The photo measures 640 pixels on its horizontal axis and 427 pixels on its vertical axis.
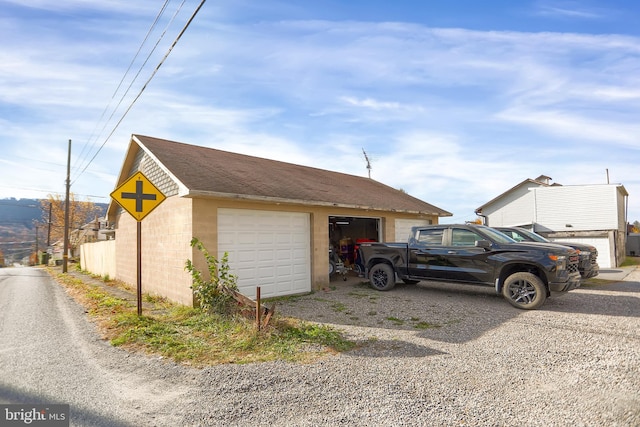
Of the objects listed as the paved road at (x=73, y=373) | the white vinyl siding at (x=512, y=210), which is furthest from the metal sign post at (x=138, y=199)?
the white vinyl siding at (x=512, y=210)

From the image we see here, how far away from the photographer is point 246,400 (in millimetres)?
4035

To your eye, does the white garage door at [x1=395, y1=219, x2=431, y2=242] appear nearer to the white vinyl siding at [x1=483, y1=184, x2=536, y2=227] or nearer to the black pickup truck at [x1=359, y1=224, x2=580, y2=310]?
the black pickup truck at [x1=359, y1=224, x2=580, y2=310]

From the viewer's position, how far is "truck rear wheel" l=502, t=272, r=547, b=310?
837cm

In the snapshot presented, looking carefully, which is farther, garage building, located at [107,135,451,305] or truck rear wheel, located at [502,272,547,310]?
garage building, located at [107,135,451,305]

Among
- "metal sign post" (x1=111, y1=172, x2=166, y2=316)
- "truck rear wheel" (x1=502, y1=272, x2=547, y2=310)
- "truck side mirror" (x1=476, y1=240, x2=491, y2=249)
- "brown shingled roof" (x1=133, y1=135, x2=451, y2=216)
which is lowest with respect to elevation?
"truck rear wheel" (x1=502, y1=272, x2=547, y2=310)

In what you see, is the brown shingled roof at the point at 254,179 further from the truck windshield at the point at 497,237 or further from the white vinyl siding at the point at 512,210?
the white vinyl siding at the point at 512,210

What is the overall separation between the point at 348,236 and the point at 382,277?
636 cm

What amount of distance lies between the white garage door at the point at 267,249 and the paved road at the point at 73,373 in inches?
137

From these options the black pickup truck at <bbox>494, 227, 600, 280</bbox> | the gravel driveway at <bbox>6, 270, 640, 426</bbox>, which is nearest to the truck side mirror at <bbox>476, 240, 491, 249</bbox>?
the black pickup truck at <bbox>494, 227, 600, 280</bbox>

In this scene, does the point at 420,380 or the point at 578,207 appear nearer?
the point at 420,380

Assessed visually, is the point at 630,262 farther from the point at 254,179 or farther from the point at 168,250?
the point at 168,250

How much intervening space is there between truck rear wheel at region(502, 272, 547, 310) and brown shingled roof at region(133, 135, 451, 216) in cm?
532

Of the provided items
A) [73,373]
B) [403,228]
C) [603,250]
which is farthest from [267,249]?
[603,250]

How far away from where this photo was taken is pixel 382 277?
11.4 meters
